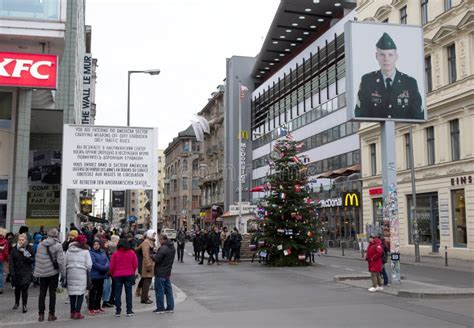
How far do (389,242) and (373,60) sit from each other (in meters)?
5.71

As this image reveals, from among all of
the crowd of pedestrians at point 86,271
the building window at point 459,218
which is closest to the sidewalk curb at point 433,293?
the crowd of pedestrians at point 86,271

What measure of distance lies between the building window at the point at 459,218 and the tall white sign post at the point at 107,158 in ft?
64.6

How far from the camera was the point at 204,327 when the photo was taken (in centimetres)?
998

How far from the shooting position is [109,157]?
50.2 feet

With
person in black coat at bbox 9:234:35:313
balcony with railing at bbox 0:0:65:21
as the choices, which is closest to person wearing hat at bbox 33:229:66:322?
person in black coat at bbox 9:234:35:313

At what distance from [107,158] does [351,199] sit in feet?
92.9

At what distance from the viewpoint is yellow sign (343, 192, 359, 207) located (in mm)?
40750

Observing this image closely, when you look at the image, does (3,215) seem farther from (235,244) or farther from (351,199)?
(351,199)

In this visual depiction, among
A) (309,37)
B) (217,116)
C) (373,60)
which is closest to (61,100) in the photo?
(373,60)

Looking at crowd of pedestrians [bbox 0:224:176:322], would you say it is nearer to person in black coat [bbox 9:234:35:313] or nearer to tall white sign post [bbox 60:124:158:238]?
person in black coat [bbox 9:234:35:313]

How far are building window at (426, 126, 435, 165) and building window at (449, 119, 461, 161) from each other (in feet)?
6.19

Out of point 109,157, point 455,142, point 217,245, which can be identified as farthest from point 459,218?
point 109,157

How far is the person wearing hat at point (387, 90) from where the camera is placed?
1773 cm

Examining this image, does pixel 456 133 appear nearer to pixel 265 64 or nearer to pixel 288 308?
pixel 288 308
